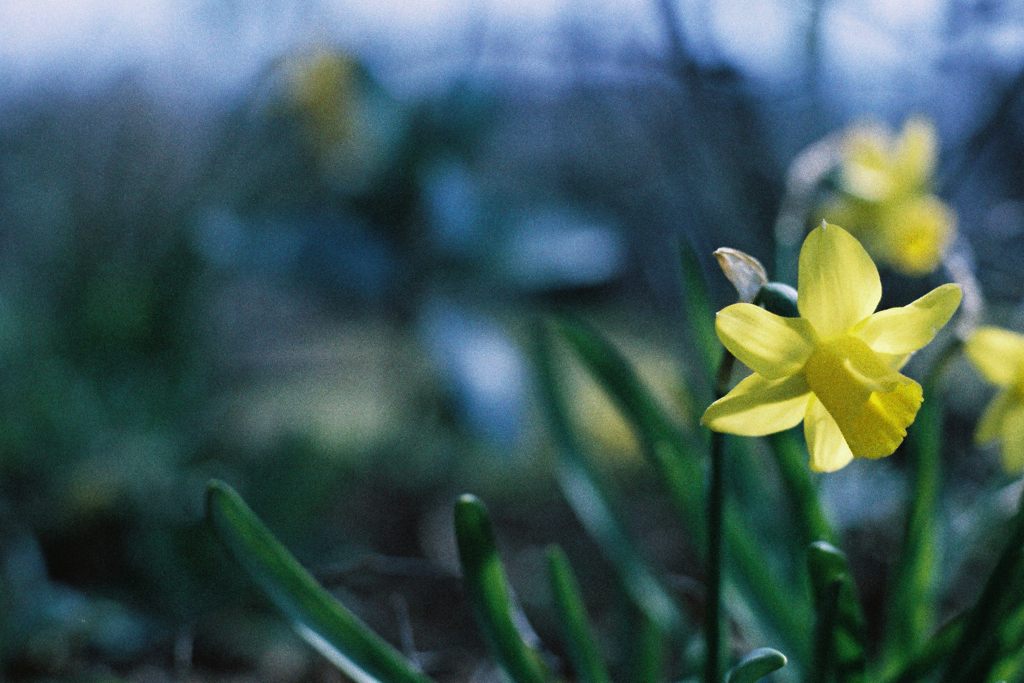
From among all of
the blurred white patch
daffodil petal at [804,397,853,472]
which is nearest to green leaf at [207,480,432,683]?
daffodil petal at [804,397,853,472]

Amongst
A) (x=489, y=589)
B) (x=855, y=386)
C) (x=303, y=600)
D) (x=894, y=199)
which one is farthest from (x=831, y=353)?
(x=894, y=199)

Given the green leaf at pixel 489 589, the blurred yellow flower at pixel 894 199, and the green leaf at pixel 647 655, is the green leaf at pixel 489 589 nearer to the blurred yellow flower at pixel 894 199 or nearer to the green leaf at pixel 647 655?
the green leaf at pixel 647 655

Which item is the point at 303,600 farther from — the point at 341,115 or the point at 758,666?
the point at 341,115

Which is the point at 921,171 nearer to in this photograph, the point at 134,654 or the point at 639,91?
the point at 639,91

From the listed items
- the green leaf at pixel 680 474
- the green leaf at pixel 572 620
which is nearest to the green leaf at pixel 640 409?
the green leaf at pixel 680 474

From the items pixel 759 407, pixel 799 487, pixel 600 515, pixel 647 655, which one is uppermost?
pixel 759 407

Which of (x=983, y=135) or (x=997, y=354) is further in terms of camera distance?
(x=983, y=135)

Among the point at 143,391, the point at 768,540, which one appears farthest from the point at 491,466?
the point at 768,540
